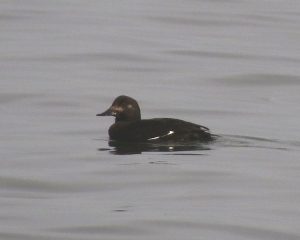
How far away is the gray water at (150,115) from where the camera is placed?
42.3ft

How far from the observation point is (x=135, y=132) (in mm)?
16531

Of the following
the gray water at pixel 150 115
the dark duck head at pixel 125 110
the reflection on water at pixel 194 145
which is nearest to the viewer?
the gray water at pixel 150 115

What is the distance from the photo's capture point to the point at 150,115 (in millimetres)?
19547

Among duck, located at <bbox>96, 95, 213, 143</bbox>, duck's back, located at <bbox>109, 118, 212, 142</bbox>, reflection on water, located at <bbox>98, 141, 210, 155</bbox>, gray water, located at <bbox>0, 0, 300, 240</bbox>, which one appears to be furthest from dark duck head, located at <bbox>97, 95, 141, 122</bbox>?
reflection on water, located at <bbox>98, 141, 210, 155</bbox>

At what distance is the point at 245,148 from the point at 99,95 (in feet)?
15.6

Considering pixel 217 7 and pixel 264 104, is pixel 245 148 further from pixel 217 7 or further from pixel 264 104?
pixel 217 7

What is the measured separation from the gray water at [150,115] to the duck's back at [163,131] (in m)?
0.14

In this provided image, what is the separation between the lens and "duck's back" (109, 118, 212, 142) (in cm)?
1622

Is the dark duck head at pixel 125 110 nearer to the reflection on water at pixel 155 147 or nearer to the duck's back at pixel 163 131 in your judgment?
the duck's back at pixel 163 131

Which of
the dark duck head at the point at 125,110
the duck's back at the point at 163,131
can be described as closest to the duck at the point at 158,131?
the duck's back at the point at 163,131

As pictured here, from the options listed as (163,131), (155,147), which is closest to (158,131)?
(163,131)

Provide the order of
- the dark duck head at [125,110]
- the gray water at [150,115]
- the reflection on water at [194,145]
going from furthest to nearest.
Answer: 1. the dark duck head at [125,110]
2. the reflection on water at [194,145]
3. the gray water at [150,115]

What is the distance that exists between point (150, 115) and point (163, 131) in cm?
329

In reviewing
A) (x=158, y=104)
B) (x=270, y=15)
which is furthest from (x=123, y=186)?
(x=270, y=15)
